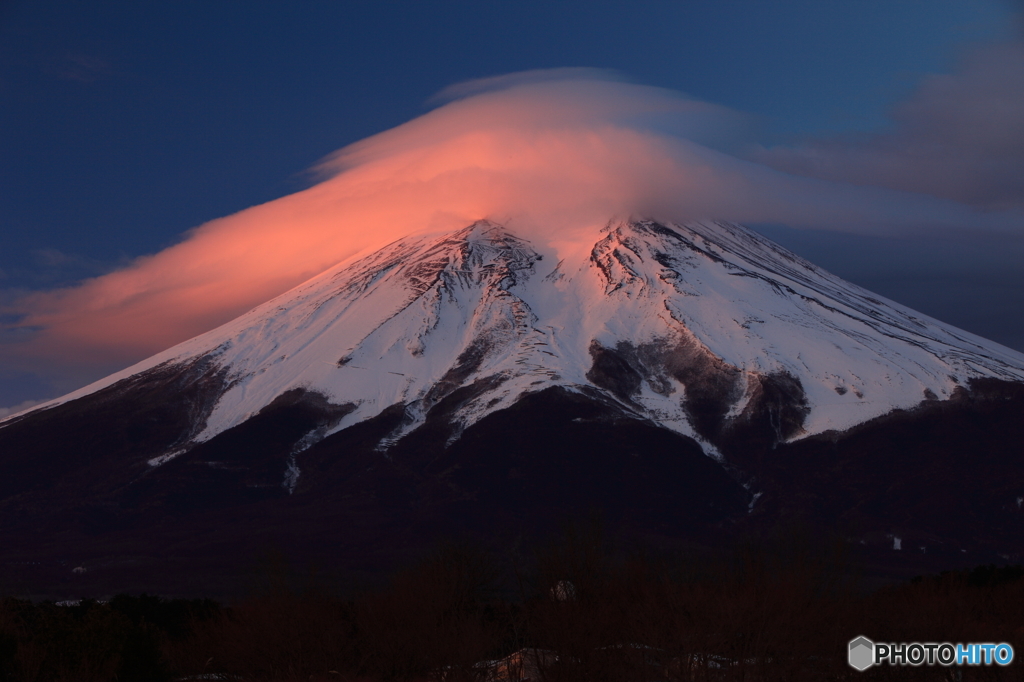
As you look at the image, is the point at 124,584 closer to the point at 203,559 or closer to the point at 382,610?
the point at 203,559

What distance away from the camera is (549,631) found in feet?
100

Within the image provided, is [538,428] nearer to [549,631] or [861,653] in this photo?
[549,631]

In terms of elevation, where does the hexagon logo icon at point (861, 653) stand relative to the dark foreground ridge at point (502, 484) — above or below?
below

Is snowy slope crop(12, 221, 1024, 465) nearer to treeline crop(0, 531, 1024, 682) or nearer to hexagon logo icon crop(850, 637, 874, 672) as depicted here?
treeline crop(0, 531, 1024, 682)

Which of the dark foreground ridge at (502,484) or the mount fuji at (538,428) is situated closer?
the dark foreground ridge at (502,484)

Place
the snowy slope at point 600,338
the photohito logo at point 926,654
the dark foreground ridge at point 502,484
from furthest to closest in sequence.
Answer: the snowy slope at point 600,338
the dark foreground ridge at point 502,484
the photohito logo at point 926,654

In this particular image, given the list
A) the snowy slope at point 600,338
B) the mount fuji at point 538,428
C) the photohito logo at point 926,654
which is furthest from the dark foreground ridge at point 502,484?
the photohito logo at point 926,654

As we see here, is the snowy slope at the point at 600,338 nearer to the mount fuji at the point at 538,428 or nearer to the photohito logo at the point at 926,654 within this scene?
the mount fuji at the point at 538,428

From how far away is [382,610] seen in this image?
113 ft

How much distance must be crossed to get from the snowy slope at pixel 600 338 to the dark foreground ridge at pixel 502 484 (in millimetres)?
3425

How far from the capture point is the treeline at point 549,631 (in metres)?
28.2

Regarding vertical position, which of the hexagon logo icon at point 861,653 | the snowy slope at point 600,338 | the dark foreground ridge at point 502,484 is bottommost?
the hexagon logo icon at point 861,653

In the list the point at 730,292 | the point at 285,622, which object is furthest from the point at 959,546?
the point at 285,622

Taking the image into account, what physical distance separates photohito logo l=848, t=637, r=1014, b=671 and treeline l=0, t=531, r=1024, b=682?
0.29 meters
